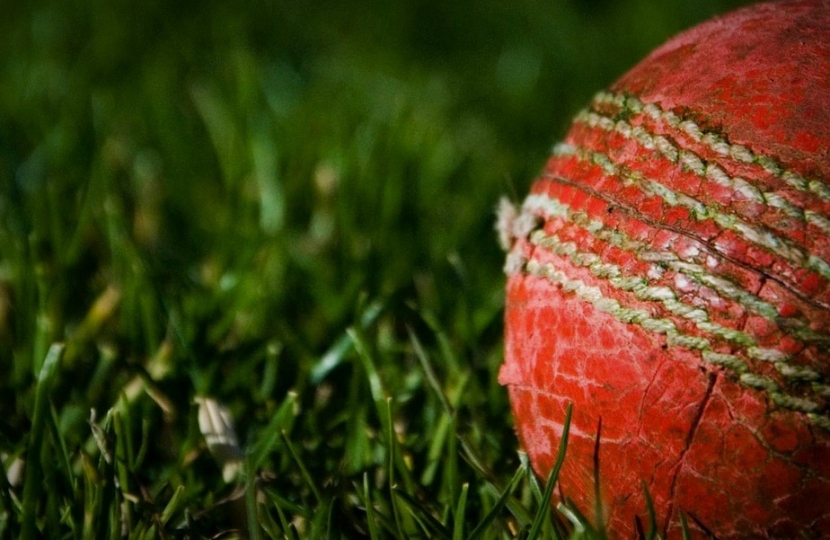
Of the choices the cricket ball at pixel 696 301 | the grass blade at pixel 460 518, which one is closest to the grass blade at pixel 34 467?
the grass blade at pixel 460 518

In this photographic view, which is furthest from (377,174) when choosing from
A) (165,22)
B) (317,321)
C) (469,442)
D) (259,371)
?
(165,22)

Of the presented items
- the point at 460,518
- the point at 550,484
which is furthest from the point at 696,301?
the point at 460,518

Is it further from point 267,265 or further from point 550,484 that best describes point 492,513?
point 267,265

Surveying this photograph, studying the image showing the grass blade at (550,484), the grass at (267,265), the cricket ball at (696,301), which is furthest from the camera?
the grass at (267,265)

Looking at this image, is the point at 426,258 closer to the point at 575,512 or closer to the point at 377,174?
the point at 377,174

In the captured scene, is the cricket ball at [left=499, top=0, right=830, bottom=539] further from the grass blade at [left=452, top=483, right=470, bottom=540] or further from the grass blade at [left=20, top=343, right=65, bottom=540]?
the grass blade at [left=20, top=343, right=65, bottom=540]

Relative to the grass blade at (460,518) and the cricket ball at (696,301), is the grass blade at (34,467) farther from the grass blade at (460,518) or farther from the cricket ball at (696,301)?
the cricket ball at (696,301)

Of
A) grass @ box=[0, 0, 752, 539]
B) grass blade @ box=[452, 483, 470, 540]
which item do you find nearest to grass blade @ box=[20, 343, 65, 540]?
grass @ box=[0, 0, 752, 539]
